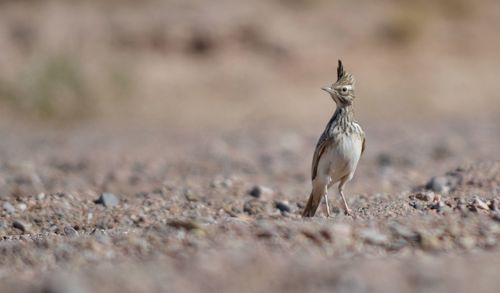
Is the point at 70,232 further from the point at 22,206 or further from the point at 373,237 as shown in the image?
the point at 373,237

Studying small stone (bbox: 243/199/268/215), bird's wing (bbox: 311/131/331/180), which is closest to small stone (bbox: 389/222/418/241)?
bird's wing (bbox: 311/131/331/180)

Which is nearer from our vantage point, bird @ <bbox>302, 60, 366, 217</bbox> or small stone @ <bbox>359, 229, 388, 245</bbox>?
small stone @ <bbox>359, 229, 388, 245</bbox>

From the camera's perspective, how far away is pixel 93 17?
84.8ft

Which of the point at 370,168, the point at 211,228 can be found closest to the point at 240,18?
the point at 370,168

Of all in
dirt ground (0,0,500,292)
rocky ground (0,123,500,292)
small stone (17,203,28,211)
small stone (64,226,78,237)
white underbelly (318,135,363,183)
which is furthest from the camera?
small stone (17,203,28,211)

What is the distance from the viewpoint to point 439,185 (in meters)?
8.16

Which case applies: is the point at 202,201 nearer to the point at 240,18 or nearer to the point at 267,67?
the point at 267,67

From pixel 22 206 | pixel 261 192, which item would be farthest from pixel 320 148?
pixel 22 206

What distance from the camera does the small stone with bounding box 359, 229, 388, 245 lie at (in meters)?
5.14

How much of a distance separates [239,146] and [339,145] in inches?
301

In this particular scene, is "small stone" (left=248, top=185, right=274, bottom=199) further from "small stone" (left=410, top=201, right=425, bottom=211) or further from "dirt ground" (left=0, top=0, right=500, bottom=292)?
"small stone" (left=410, top=201, right=425, bottom=211)

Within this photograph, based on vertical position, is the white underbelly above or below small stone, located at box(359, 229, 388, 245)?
above

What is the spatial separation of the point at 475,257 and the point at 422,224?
35.1 inches

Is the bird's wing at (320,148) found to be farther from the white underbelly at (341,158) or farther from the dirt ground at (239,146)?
the dirt ground at (239,146)
